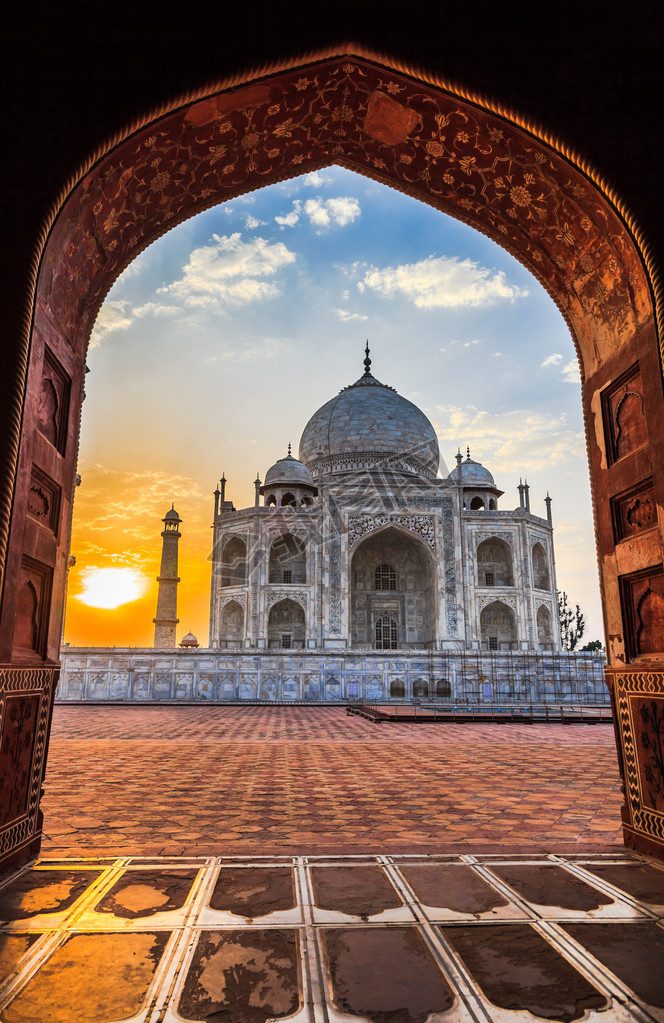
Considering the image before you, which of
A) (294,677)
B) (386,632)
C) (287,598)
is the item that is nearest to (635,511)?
(294,677)

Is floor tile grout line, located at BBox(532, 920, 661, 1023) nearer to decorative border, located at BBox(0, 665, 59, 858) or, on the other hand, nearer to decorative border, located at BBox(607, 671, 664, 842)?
decorative border, located at BBox(607, 671, 664, 842)

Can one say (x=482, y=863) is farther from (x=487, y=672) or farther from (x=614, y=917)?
(x=487, y=672)

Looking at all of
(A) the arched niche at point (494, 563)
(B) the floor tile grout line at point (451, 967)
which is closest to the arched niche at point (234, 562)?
(A) the arched niche at point (494, 563)

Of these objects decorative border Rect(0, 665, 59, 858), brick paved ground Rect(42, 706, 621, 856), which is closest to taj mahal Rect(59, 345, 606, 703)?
brick paved ground Rect(42, 706, 621, 856)

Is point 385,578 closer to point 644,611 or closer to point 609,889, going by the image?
point 644,611

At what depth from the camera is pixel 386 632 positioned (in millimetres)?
24547

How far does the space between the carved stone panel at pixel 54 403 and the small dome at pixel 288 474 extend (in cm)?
2280

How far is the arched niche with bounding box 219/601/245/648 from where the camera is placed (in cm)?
2434

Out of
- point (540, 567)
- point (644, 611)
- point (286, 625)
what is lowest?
point (644, 611)

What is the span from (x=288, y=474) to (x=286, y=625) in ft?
20.7

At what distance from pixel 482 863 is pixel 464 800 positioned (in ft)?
4.71

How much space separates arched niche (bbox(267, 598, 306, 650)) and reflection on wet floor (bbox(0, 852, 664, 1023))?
21.1 m

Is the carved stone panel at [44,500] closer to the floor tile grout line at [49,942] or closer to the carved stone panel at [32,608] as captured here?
the carved stone panel at [32,608]

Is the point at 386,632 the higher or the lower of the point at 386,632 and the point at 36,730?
the higher
